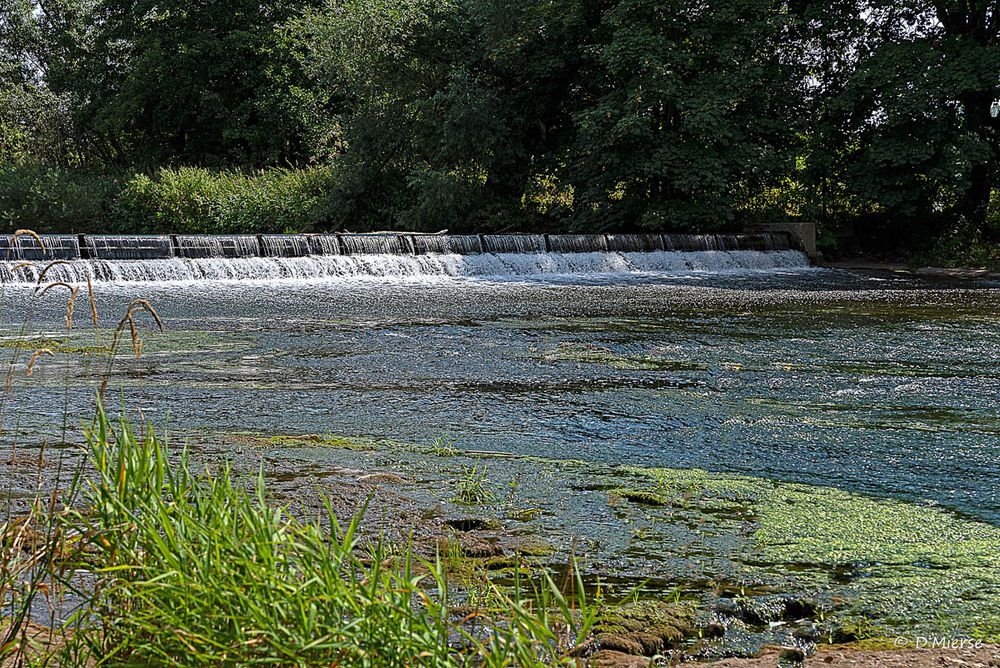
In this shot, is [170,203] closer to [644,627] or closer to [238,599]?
[644,627]

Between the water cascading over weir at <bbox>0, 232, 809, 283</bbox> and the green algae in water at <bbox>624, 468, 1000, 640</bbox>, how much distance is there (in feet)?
42.6

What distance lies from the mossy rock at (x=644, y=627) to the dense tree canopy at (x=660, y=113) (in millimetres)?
20628

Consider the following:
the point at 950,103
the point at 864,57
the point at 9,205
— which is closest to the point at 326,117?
the point at 9,205

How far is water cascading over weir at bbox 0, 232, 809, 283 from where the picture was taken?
664 inches

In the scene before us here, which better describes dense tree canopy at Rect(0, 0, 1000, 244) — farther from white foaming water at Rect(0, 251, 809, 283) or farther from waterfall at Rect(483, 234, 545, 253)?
waterfall at Rect(483, 234, 545, 253)

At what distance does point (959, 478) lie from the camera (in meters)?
5.00

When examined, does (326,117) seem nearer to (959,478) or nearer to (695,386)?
(695,386)

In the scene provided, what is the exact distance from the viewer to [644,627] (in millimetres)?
3062

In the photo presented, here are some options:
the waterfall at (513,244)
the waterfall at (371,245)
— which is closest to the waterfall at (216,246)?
the waterfall at (371,245)

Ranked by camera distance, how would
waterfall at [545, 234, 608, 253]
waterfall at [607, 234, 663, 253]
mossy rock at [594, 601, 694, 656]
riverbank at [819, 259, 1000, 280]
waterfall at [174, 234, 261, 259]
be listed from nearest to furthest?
mossy rock at [594, 601, 694, 656], waterfall at [174, 234, 261, 259], riverbank at [819, 259, 1000, 280], waterfall at [545, 234, 608, 253], waterfall at [607, 234, 663, 253]

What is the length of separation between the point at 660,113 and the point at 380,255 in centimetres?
969

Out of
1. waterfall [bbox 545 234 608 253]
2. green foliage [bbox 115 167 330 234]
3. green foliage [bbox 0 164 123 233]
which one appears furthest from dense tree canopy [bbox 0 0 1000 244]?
green foliage [bbox 0 164 123 233]

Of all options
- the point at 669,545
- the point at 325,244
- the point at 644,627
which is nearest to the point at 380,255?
the point at 325,244

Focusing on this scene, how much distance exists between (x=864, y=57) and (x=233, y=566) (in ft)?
81.1
